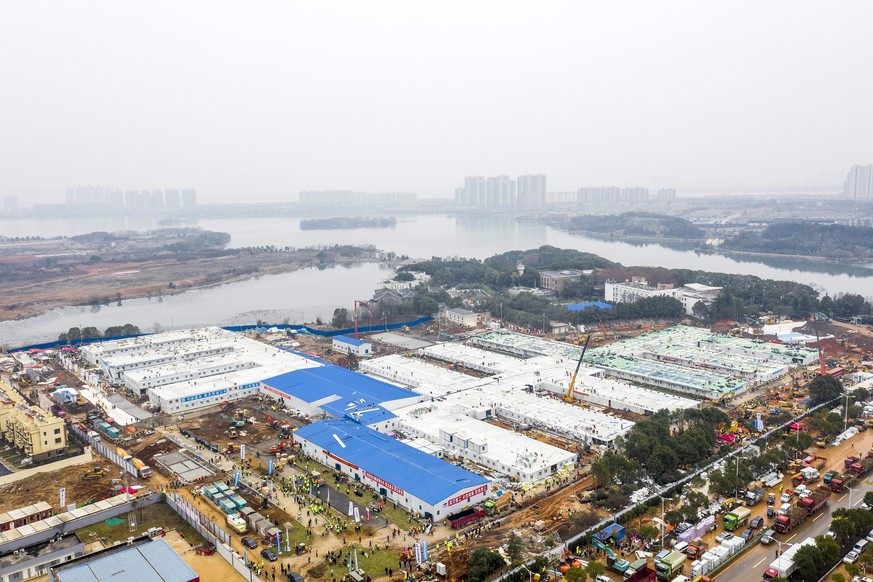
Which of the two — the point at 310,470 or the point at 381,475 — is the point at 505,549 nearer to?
the point at 381,475

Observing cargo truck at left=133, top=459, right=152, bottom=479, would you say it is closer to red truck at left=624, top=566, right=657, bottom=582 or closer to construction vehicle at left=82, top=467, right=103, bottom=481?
construction vehicle at left=82, top=467, right=103, bottom=481

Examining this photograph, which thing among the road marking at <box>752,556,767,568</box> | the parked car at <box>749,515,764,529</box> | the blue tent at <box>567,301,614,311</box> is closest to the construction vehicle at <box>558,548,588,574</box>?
the road marking at <box>752,556,767,568</box>

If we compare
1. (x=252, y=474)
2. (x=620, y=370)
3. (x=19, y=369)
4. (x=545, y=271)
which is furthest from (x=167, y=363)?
(x=545, y=271)

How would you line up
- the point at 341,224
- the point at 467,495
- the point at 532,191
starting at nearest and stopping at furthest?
the point at 467,495 → the point at 341,224 → the point at 532,191

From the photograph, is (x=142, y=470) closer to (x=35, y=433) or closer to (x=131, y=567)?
(x=35, y=433)

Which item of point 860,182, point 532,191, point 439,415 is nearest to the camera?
point 439,415

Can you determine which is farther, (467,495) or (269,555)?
(467,495)

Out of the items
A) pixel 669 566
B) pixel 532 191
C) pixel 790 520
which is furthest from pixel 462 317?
pixel 532 191
